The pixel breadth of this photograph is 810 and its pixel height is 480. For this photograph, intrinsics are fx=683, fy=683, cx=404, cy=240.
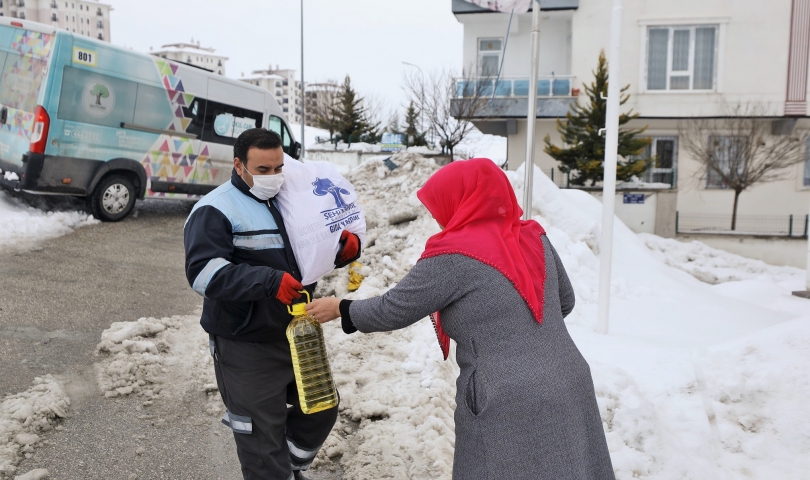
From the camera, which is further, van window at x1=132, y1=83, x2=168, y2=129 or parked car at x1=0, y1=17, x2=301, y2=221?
van window at x1=132, y1=83, x2=168, y2=129

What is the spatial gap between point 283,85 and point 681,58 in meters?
131

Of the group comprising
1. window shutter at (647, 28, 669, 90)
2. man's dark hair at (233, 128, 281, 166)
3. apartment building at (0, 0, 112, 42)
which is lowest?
man's dark hair at (233, 128, 281, 166)

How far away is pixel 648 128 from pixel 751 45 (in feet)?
13.0

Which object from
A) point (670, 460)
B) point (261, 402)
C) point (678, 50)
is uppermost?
point (678, 50)

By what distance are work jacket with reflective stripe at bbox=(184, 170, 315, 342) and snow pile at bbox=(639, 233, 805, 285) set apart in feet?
48.1

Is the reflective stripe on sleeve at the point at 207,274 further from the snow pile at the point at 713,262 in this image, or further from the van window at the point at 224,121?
the snow pile at the point at 713,262

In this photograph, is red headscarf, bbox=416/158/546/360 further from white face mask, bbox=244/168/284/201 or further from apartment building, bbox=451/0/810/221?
apartment building, bbox=451/0/810/221

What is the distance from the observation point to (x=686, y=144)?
22.1 metres

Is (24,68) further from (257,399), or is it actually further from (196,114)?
(257,399)

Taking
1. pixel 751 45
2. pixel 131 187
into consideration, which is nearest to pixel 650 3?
pixel 751 45

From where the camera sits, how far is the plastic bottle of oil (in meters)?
3.21

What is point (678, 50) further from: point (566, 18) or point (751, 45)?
point (566, 18)

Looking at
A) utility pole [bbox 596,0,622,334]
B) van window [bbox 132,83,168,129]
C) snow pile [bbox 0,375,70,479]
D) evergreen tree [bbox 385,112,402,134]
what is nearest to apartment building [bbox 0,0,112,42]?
evergreen tree [bbox 385,112,402,134]

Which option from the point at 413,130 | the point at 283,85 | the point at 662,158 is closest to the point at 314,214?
the point at 662,158
